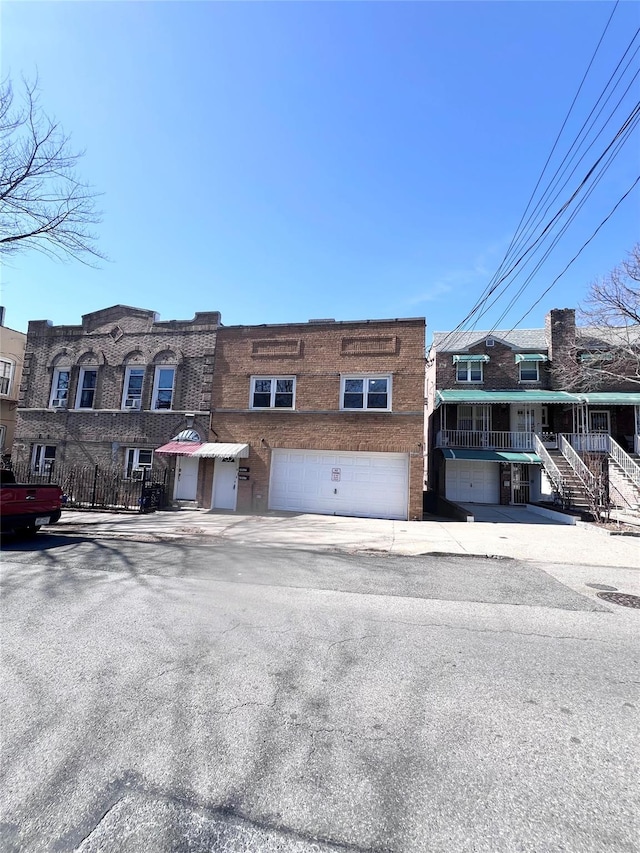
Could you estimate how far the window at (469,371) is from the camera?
2436cm

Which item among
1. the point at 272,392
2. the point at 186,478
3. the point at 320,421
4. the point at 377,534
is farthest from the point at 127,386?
the point at 377,534

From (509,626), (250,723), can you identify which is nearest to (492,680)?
(509,626)

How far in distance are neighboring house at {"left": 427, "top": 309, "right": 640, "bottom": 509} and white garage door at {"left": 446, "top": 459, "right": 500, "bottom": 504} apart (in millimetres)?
53

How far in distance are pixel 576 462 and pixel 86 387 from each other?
2303 cm

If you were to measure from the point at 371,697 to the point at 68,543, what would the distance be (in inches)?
343

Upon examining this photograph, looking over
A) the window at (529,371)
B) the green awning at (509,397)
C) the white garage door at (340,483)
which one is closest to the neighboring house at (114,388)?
the white garage door at (340,483)

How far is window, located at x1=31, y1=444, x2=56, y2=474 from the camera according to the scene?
704 inches

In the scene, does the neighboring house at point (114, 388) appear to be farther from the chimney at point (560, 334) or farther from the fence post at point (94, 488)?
the chimney at point (560, 334)

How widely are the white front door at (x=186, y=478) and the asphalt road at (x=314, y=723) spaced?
10.8 meters

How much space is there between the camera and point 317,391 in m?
15.8

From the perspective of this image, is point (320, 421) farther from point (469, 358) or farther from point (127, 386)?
point (469, 358)

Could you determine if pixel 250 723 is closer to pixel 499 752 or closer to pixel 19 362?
pixel 499 752

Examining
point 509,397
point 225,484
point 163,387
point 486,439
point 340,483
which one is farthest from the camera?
point 486,439

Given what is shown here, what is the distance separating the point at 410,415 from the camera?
1485 centimetres
